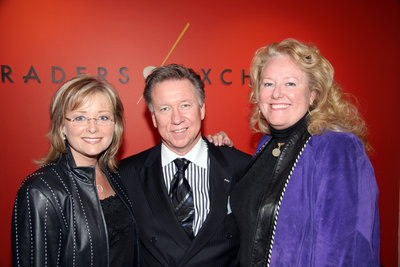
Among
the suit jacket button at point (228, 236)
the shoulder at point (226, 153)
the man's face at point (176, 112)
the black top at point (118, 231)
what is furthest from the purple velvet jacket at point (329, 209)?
the black top at point (118, 231)

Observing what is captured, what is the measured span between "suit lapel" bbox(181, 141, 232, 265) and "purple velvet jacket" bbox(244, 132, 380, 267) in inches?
19.6

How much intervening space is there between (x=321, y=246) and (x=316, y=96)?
938mm

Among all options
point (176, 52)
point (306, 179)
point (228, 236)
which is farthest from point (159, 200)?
point (176, 52)

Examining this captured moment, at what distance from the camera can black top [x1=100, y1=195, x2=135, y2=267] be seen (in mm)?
1894

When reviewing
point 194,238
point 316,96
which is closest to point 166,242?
point 194,238

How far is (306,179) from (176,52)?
7.14 ft

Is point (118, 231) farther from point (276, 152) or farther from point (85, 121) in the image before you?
point (276, 152)

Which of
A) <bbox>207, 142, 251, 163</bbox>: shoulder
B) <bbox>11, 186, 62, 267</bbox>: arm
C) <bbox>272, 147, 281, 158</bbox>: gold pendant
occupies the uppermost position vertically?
<bbox>272, 147, 281, 158</bbox>: gold pendant

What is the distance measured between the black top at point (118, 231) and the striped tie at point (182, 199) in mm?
353

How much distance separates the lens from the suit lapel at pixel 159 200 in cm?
195

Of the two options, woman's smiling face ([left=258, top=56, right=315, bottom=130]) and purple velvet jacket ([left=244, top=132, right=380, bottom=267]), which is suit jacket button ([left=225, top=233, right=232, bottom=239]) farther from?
woman's smiling face ([left=258, top=56, right=315, bottom=130])

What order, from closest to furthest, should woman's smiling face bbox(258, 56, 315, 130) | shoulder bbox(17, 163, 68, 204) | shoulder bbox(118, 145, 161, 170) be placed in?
shoulder bbox(17, 163, 68, 204)
woman's smiling face bbox(258, 56, 315, 130)
shoulder bbox(118, 145, 161, 170)

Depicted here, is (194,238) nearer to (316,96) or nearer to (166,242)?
(166,242)

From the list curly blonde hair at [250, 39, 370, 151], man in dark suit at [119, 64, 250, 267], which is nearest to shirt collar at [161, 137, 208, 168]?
man in dark suit at [119, 64, 250, 267]
